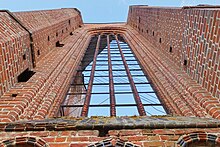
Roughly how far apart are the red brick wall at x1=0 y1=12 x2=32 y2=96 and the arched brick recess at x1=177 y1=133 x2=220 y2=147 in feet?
10.9


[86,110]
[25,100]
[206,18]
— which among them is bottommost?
[86,110]

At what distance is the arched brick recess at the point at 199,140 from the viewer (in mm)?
3652

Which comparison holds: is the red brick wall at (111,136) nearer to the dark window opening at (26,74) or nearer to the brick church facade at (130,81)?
the brick church facade at (130,81)

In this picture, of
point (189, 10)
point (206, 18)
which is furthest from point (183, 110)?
point (189, 10)

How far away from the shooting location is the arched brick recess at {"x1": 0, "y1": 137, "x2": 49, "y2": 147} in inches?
143

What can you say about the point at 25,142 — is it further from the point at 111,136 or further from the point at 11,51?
the point at 11,51

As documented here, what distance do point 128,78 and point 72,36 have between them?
624 centimetres

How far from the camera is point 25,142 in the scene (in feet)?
12.0

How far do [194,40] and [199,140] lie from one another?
325 cm

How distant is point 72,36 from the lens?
1422cm

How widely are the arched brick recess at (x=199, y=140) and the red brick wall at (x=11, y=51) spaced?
3323 millimetres

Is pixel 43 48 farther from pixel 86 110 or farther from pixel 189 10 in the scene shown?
pixel 189 10

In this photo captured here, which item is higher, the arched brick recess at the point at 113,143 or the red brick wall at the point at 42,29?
the red brick wall at the point at 42,29

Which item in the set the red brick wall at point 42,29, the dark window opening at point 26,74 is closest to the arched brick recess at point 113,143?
the dark window opening at point 26,74
